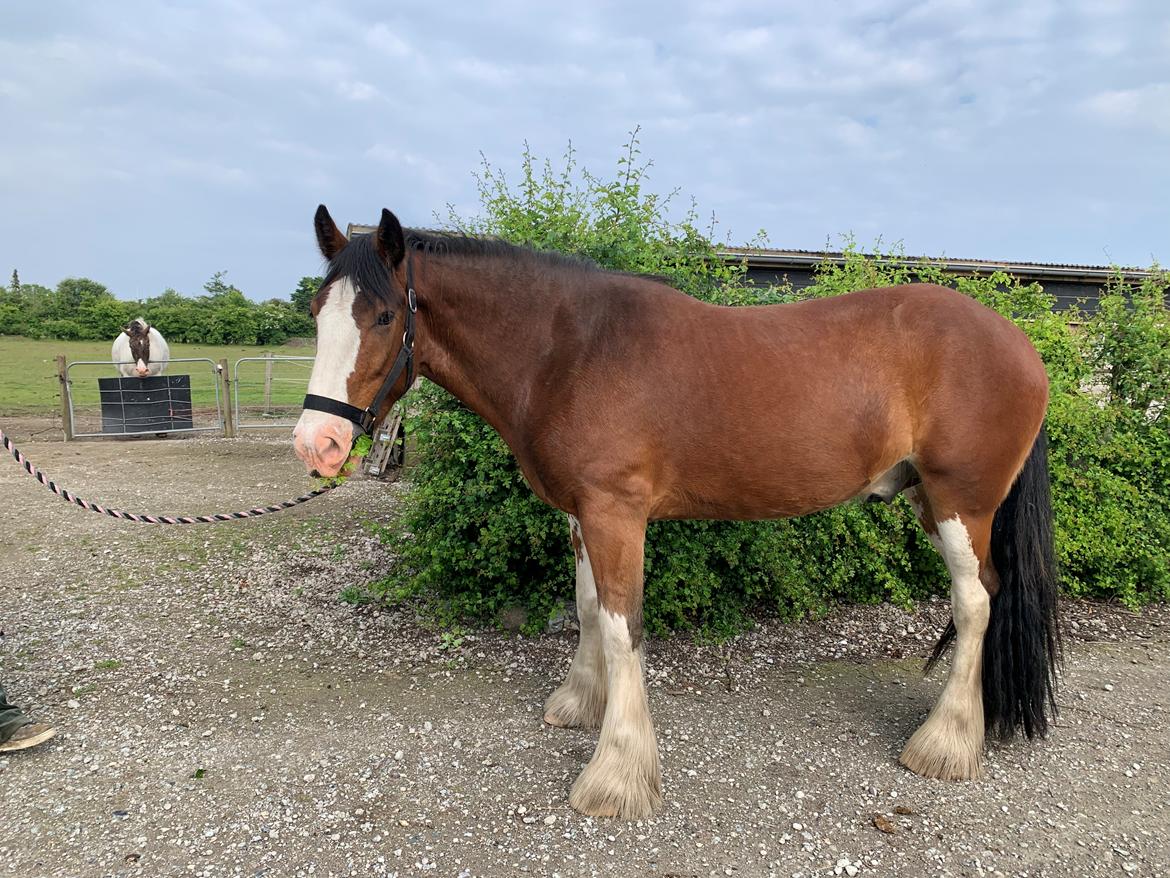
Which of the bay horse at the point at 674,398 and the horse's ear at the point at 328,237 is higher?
the horse's ear at the point at 328,237

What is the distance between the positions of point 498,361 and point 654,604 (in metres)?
2.22

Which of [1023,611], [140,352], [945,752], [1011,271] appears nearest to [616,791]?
[945,752]

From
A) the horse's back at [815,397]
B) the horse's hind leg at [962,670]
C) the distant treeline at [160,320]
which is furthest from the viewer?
the distant treeline at [160,320]

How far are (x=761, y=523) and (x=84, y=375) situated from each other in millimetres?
28618

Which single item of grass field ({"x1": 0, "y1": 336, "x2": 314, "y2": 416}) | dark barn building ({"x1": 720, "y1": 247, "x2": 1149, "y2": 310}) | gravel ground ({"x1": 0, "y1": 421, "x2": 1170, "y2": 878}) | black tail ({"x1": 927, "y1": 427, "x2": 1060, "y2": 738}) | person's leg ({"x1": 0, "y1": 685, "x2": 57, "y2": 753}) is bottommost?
gravel ground ({"x1": 0, "y1": 421, "x2": 1170, "y2": 878})

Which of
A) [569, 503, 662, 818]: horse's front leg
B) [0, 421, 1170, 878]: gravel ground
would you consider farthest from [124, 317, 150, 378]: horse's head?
[569, 503, 662, 818]: horse's front leg

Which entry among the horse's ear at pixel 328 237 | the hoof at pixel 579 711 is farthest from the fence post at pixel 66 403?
the hoof at pixel 579 711

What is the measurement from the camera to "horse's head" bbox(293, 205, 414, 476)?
2.46 meters

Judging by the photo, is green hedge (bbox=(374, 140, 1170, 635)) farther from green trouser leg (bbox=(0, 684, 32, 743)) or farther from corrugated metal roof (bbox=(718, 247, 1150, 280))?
corrugated metal roof (bbox=(718, 247, 1150, 280))

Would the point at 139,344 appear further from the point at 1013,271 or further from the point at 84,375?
the point at 1013,271

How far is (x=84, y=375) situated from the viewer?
24453 mm

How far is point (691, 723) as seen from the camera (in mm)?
3471

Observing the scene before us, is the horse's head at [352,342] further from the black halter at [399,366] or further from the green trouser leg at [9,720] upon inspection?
the green trouser leg at [9,720]

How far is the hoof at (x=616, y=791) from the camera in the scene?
275 cm
